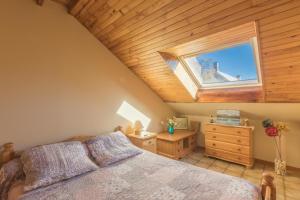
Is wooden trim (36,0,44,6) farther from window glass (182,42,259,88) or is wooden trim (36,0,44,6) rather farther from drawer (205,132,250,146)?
drawer (205,132,250,146)

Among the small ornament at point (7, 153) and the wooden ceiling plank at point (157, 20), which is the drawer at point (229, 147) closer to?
the wooden ceiling plank at point (157, 20)

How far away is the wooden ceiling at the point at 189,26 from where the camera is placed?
1575 mm

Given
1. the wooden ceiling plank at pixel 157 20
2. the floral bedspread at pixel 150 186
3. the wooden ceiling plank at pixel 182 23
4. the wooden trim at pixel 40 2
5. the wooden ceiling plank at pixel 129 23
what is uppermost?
the wooden trim at pixel 40 2

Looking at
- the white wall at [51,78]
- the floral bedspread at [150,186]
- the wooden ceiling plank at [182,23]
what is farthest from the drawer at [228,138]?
the wooden ceiling plank at [182,23]

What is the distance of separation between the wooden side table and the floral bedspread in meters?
1.40

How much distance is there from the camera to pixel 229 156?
3.18 m

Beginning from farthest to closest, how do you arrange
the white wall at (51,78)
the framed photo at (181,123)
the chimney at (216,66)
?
the framed photo at (181,123), the chimney at (216,66), the white wall at (51,78)

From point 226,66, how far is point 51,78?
2660mm

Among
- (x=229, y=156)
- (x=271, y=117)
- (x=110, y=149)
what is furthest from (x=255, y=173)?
(x=110, y=149)

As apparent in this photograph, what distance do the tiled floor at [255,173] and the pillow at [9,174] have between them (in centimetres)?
268

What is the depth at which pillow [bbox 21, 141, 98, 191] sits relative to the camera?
1.57m

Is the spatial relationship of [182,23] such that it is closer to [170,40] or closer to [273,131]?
[170,40]

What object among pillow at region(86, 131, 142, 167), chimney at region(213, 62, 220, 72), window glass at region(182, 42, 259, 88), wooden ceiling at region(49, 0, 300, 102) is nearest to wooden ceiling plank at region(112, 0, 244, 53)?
wooden ceiling at region(49, 0, 300, 102)

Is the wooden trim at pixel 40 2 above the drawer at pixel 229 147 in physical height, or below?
above
